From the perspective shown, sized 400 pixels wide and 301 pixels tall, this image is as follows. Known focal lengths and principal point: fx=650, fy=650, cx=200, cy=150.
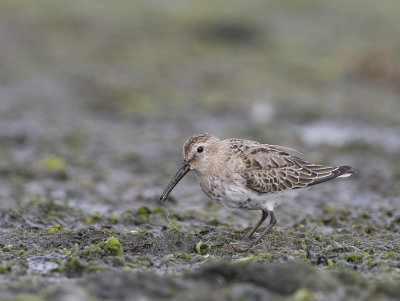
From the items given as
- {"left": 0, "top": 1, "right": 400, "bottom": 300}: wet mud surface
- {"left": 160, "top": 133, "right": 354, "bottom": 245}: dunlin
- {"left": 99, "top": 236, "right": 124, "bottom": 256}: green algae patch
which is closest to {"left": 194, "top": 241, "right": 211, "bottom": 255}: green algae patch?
{"left": 0, "top": 1, "right": 400, "bottom": 300}: wet mud surface

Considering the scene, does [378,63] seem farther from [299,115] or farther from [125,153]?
[125,153]

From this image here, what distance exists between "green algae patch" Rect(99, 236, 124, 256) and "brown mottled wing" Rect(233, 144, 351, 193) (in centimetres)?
183

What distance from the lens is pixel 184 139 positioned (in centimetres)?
1392

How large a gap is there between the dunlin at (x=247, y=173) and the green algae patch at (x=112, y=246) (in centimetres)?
145

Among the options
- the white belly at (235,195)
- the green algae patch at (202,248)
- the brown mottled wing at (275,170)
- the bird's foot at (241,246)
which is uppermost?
the brown mottled wing at (275,170)

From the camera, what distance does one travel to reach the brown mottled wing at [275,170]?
27.0ft

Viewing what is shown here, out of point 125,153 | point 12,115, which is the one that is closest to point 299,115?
point 125,153

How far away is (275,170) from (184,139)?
18.4 feet

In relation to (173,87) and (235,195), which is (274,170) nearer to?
(235,195)

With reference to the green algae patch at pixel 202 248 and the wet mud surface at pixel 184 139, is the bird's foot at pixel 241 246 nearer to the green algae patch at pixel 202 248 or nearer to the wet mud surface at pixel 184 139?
the wet mud surface at pixel 184 139

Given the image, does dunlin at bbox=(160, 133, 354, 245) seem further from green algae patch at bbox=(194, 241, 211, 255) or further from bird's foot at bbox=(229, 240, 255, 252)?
green algae patch at bbox=(194, 241, 211, 255)

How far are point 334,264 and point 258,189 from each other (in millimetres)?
1538

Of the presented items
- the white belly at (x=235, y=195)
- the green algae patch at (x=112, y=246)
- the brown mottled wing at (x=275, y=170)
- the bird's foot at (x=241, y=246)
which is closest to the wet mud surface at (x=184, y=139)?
the green algae patch at (x=112, y=246)

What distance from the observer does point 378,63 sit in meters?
16.7
